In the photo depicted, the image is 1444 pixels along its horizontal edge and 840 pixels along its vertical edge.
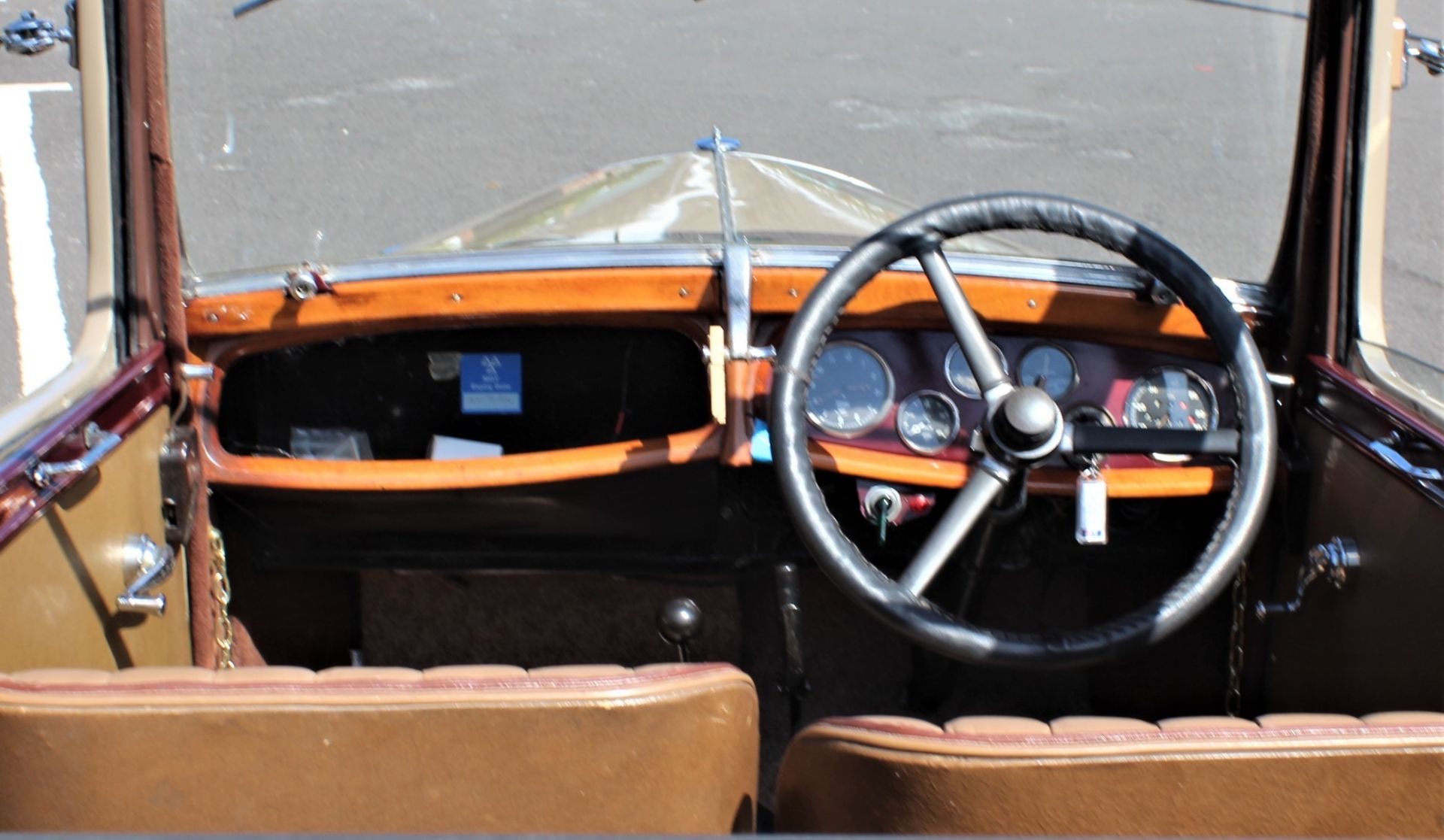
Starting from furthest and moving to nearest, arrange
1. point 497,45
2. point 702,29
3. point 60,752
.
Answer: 1. point 497,45
2. point 702,29
3. point 60,752

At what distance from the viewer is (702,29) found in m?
3.04

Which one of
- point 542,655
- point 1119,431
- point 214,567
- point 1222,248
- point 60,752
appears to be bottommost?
point 542,655

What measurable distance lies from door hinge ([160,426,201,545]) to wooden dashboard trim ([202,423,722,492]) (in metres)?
0.07

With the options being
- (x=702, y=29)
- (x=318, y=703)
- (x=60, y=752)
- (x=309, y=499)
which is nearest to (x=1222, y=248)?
(x=702, y=29)

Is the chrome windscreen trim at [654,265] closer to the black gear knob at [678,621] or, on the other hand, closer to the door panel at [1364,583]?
the door panel at [1364,583]

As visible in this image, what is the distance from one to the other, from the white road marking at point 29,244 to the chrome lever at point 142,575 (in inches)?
90.9

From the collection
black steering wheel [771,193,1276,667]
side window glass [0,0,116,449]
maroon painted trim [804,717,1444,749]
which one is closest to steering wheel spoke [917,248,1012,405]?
black steering wheel [771,193,1276,667]

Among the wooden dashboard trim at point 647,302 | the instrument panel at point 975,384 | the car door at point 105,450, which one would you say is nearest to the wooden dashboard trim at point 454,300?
the wooden dashboard trim at point 647,302

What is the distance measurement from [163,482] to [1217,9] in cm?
199

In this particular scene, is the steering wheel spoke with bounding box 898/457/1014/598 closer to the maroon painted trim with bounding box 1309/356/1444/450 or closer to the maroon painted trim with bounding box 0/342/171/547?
the maroon painted trim with bounding box 1309/356/1444/450

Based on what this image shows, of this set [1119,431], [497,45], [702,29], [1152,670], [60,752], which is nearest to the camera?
[60,752]

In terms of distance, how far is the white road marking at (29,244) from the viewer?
15.7 ft

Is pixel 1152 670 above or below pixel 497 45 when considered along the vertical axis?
below

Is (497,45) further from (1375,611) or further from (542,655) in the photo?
(1375,611)
